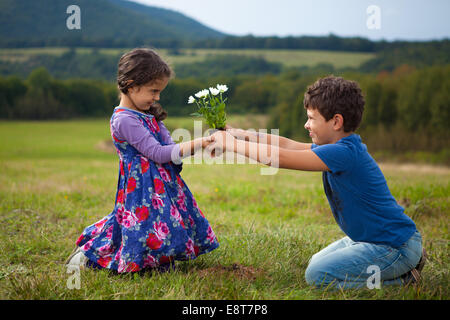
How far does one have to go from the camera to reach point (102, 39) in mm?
63500

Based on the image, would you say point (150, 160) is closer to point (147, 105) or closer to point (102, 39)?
point (147, 105)

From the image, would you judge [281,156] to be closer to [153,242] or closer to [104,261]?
[153,242]

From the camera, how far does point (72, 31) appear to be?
210ft

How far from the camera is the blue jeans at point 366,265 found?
2650 mm

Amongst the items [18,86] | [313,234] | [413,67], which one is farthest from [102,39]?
[313,234]

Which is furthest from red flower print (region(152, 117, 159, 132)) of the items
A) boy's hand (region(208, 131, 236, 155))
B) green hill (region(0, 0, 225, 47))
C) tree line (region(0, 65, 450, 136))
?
green hill (region(0, 0, 225, 47))

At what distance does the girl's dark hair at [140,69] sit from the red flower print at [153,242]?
3.70 ft

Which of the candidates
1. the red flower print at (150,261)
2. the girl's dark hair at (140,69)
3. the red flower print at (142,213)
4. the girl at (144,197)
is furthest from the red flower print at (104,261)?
the girl's dark hair at (140,69)

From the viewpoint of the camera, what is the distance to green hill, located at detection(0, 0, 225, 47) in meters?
61.6

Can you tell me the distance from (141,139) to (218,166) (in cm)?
1061

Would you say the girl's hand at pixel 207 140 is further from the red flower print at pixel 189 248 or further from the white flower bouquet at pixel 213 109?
the red flower print at pixel 189 248

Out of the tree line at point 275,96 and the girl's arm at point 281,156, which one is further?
the tree line at point 275,96

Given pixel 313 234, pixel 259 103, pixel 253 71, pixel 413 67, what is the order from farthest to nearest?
pixel 253 71, pixel 259 103, pixel 413 67, pixel 313 234

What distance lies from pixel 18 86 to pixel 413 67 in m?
39.9
